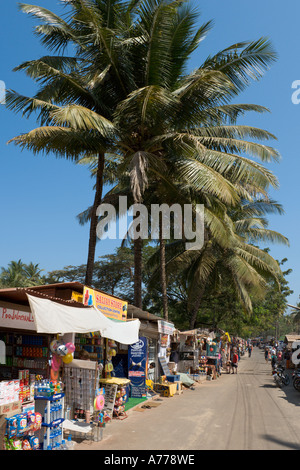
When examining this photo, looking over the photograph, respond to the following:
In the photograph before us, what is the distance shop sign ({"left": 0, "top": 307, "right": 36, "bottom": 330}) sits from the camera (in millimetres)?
7713

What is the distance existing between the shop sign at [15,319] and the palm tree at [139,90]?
5394mm

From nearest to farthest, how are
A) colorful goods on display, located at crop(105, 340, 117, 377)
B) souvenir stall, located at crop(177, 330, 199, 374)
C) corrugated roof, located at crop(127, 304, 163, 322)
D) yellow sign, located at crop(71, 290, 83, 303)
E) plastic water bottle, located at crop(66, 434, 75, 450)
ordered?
plastic water bottle, located at crop(66, 434, 75, 450) → yellow sign, located at crop(71, 290, 83, 303) → colorful goods on display, located at crop(105, 340, 117, 377) → corrugated roof, located at crop(127, 304, 163, 322) → souvenir stall, located at crop(177, 330, 199, 374)

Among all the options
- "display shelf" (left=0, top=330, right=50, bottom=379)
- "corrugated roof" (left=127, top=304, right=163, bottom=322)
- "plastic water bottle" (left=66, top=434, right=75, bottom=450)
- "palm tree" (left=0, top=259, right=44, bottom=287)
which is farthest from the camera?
"palm tree" (left=0, top=259, right=44, bottom=287)

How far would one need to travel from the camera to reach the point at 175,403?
13.8m

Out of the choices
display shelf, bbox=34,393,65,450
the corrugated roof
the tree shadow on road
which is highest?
the corrugated roof

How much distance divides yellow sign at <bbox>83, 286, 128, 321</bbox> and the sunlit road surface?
2925 millimetres

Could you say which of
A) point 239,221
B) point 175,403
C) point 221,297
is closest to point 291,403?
point 175,403

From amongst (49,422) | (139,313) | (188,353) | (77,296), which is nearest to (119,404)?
(77,296)

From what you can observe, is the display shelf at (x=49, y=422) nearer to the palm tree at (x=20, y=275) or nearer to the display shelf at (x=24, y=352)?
the display shelf at (x=24, y=352)

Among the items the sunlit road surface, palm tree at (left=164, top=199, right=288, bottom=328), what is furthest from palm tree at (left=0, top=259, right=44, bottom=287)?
the sunlit road surface

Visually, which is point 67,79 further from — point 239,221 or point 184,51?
point 239,221

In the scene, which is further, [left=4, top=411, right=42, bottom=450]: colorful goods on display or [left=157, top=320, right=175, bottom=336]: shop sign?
[left=157, top=320, right=175, bottom=336]: shop sign

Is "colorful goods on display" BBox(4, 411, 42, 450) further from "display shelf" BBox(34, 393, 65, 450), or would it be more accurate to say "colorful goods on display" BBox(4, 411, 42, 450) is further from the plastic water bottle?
the plastic water bottle

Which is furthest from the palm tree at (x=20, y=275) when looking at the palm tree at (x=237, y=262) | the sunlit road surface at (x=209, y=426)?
the sunlit road surface at (x=209, y=426)
